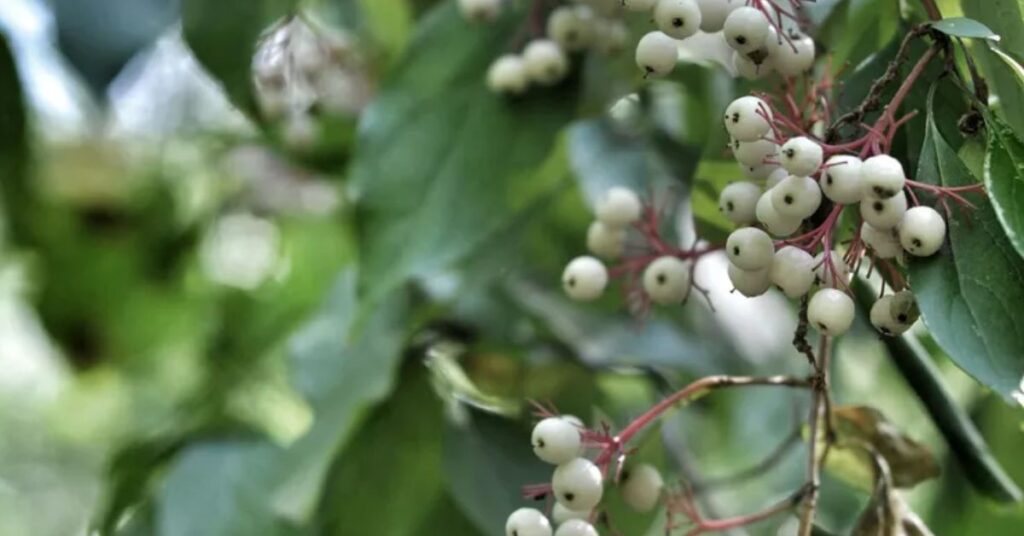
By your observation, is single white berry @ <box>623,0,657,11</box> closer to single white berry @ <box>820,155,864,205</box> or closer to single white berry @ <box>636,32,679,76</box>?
single white berry @ <box>636,32,679,76</box>

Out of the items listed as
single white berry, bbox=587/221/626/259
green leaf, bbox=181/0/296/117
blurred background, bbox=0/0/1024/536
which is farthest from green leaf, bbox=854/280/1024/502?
green leaf, bbox=181/0/296/117

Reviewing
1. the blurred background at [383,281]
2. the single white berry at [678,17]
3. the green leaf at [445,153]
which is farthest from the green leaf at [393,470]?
the single white berry at [678,17]

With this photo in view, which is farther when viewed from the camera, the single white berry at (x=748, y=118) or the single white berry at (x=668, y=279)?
the single white berry at (x=668, y=279)

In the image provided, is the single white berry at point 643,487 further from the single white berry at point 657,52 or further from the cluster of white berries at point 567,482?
the single white berry at point 657,52

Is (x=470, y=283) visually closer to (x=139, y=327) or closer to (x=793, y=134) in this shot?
(x=793, y=134)

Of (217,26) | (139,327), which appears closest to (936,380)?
(217,26)

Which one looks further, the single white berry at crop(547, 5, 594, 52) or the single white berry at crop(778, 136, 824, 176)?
the single white berry at crop(547, 5, 594, 52)

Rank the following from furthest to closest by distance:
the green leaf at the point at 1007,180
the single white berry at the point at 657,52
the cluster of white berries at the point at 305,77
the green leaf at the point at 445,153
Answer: the cluster of white berries at the point at 305,77 < the green leaf at the point at 445,153 < the single white berry at the point at 657,52 < the green leaf at the point at 1007,180
